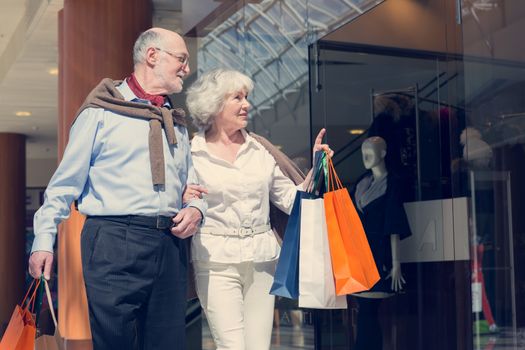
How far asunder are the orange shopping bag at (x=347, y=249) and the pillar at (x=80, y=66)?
4.93m

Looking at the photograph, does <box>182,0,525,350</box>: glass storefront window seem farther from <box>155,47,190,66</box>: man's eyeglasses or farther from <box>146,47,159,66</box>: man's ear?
<box>146,47,159,66</box>: man's ear

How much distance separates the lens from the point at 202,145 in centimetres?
434

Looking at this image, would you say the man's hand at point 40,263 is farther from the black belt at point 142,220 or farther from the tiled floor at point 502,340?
the tiled floor at point 502,340

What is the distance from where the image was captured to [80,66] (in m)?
8.75

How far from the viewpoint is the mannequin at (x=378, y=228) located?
5262mm

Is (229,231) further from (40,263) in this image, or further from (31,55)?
(31,55)

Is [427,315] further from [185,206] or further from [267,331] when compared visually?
[185,206]

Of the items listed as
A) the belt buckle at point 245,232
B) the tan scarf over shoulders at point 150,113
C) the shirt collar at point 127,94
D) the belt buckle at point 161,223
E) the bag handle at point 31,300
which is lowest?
the bag handle at point 31,300

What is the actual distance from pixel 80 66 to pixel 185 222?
5293mm

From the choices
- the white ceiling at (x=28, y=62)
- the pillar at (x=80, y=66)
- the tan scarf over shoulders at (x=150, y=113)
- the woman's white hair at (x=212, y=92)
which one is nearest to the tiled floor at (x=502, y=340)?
the woman's white hair at (x=212, y=92)

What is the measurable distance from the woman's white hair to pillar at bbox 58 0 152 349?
4425mm

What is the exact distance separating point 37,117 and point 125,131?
13.8 m

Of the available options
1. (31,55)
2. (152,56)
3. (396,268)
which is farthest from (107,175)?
(31,55)

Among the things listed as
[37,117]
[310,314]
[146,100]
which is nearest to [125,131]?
[146,100]
